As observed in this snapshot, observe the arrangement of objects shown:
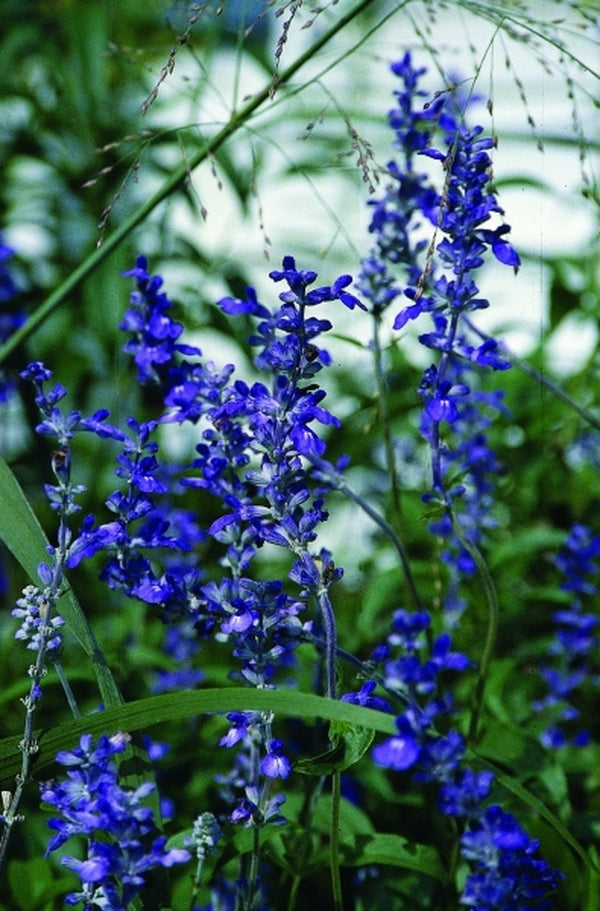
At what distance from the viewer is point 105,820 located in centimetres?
130

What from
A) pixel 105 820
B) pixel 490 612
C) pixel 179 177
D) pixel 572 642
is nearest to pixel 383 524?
pixel 490 612

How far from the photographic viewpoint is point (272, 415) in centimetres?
147

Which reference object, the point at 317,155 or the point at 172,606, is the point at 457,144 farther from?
the point at 317,155

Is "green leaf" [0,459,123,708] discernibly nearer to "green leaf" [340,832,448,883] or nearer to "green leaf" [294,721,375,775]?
"green leaf" [294,721,375,775]

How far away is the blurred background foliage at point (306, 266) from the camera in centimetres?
258

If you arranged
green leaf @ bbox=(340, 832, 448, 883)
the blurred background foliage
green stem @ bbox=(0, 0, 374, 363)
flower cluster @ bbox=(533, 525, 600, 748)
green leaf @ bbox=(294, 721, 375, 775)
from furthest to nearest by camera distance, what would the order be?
1. the blurred background foliage
2. flower cluster @ bbox=(533, 525, 600, 748)
3. green stem @ bbox=(0, 0, 374, 363)
4. green leaf @ bbox=(340, 832, 448, 883)
5. green leaf @ bbox=(294, 721, 375, 775)

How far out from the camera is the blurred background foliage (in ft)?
8.46

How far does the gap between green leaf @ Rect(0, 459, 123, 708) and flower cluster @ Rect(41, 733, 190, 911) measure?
0.52 feet

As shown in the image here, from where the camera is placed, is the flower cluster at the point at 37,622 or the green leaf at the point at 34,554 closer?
the flower cluster at the point at 37,622

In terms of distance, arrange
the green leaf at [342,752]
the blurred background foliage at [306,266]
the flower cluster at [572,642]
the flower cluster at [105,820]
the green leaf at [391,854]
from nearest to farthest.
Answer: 1. the flower cluster at [105,820]
2. the green leaf at [342,752]
3. the green leaf at [391,854]
4. the flower cluster at [572,642]
5. the blurred background foliage at [306,266]

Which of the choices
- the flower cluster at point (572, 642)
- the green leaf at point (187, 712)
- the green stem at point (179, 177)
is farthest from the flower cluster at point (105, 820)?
the flower cluster at point (572, 642)

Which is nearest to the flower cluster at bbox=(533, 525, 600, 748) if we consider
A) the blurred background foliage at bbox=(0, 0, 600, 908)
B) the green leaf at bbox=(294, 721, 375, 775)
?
the blurred background foliage at bbox=(0, 0, 600, 908)

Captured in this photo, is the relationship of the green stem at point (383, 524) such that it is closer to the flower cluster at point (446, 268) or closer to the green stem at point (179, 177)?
the flower cluster at point (446, 268)

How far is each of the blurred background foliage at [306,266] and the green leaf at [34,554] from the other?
0.47m
